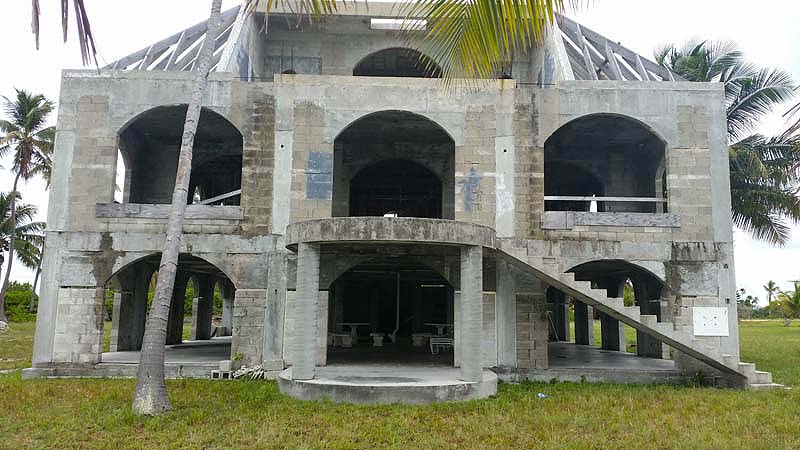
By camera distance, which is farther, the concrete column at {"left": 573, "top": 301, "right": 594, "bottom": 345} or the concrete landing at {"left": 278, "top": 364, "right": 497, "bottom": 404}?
the concrete column at {"left": 573, "top": 301, "right": 594, "bottom": 345}

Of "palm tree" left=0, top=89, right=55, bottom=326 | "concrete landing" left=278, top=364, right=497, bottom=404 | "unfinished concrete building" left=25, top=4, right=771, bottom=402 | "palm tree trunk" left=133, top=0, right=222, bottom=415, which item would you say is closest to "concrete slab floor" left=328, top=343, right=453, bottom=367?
"unfinished concrete building" left=25, top=4, right=771, bottom=402

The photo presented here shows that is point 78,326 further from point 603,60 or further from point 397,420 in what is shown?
point 603,60

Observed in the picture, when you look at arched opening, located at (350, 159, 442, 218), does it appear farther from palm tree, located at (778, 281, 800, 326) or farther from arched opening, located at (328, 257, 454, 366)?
palm tree, located at (778, 281, 800, 326)

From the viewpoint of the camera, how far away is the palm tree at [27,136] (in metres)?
35.6

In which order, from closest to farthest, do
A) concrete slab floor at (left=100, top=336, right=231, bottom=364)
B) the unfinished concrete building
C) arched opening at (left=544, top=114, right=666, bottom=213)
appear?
the unfinished concrete building < concrete slab floor at (left=100, top=336, right=231, bottom=364) < arched opening at (left=544, top=114, right=666, bottom=213)

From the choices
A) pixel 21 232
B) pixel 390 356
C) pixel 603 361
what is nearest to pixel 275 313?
pixel 390 356

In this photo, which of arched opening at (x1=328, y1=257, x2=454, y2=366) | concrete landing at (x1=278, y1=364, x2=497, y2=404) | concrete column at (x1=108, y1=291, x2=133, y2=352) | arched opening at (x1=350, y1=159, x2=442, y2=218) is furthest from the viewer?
arched opening at (x1=350, y1=159, x2=442, y2=218)

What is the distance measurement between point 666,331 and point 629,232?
311 centimetres

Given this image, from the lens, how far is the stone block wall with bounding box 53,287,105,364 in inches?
620

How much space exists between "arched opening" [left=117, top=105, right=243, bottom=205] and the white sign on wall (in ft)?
46.9

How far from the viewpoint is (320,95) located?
16797 mm

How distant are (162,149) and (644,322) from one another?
53.4 ft

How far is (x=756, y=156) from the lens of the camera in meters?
20.7

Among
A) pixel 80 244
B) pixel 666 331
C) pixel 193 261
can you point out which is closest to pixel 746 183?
pixel 666 331
